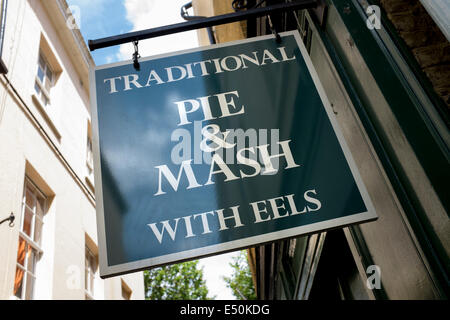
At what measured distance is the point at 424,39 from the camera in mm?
1984

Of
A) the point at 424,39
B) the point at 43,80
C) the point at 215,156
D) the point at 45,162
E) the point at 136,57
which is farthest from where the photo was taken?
the point at 43,80

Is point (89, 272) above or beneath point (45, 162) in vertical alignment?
beneath

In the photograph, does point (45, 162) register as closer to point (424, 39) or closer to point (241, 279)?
point (424, 39)

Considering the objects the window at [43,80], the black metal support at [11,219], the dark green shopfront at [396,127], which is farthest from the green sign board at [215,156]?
the window at [43,80]

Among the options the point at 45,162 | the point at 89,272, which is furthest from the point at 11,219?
the point at 89,272

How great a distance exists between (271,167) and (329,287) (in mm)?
2695

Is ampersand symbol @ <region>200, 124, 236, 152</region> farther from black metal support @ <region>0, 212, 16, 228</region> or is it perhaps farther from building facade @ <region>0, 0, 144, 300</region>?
black metal support @ <region>0, 212, 16, 228</region>

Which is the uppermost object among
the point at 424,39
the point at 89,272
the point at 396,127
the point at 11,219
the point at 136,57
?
the point at 89,272

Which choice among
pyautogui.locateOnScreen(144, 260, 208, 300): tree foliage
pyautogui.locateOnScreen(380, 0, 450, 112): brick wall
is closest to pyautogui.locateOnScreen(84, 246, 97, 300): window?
pyautogui.locateOnScreen(380, 0, 450, 112): brick wall

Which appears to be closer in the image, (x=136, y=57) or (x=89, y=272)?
(x=136, y=57)

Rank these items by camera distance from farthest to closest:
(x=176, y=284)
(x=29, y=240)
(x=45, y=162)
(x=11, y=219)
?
(x=176, y=284) → (x=45, y=162) → (x=29, y=240) → (x=11, y=219)

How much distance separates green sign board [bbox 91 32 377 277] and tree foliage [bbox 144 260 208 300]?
830 inches

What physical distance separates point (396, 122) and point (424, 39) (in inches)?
19.0
